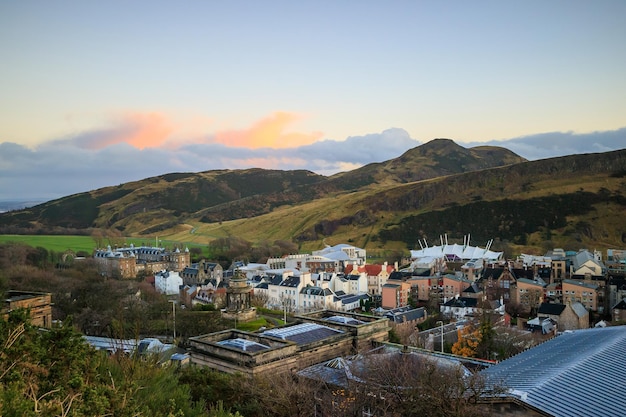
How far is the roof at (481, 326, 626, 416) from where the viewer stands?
11055 millimetres

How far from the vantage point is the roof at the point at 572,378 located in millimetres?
11055

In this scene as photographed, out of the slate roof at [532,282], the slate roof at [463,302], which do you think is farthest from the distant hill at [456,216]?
the slate roof at [463,302]

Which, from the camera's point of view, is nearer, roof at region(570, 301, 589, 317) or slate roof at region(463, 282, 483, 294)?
roof at region(570, 301, 589, 317)

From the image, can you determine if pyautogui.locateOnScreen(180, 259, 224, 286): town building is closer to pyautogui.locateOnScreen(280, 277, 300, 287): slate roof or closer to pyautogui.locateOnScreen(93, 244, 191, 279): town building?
pyautogui.locateOnScreen(93, 244, 191, 279): town building

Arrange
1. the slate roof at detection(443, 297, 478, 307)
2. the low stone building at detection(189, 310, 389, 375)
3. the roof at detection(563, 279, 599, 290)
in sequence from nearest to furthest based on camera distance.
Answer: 1. the low stone building at detection(189, 310, 389, 375)
2. the slate roof at detection(443, 297, 478, 307)
3. the roof at detection(563, 279, 599, 290)

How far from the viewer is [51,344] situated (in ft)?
31.2

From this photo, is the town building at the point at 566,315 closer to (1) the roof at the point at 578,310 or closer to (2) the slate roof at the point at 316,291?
(1) the roof at the point at 578,310

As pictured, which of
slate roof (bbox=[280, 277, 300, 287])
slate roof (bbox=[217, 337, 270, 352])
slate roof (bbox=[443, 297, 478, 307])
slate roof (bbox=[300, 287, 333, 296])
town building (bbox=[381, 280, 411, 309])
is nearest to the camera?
slate roof (bbox=[217, 337, 270, 352])

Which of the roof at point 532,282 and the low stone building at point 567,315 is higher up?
the roof at point 532,282

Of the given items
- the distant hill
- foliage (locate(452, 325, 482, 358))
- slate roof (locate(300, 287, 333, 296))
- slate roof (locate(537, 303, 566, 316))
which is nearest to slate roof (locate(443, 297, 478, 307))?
slate roof (locate(537, 303, 566, 316))

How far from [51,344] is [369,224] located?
392 feet

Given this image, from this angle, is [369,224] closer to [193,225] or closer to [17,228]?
[193,225]

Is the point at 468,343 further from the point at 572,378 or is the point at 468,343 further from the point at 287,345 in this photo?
the point at 572,378

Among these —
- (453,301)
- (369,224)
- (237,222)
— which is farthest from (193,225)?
(453,301)
